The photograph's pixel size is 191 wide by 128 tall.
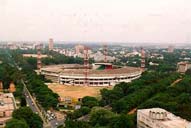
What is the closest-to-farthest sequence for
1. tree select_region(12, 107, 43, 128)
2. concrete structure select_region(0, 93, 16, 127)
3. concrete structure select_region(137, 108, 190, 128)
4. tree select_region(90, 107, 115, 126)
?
concrete structure select_region(137, 108, 190, 128)
tree select_region(12, 107, 43, 128)
tree select_region(90, 107, 115, 126)
concrete structure select_region(0, 93, 16, 127)

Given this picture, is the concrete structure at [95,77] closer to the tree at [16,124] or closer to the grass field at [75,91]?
the grass field at [75,91]

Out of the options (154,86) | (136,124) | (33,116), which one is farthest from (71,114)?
(154,86)

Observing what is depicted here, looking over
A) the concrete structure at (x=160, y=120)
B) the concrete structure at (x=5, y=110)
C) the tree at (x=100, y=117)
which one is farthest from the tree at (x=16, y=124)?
the concrete structure at (x=160, y=120)

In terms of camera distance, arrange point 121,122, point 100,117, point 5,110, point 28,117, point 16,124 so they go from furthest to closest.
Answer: point 5,110 → point 100,117 → point 28,117 → point 121,122 → point 16,124

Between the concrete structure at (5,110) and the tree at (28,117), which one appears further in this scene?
the concrete structure at (5,110)

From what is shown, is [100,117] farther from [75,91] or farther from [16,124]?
[75,91]

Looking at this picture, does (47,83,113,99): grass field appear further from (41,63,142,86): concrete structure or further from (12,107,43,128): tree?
(12,107,43,128): tree

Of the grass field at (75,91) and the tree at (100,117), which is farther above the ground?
the tree at (100,117)

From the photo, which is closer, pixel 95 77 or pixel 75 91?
pixel 75 91

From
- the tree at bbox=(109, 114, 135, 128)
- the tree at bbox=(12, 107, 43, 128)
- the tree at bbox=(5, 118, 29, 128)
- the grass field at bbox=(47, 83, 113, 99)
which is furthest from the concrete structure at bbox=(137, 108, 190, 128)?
the grass field at bbox=(47, 83, 113, 99)

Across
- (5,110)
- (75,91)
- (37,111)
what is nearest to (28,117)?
(5,110)

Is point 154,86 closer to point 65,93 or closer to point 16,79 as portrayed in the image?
point 65,93
